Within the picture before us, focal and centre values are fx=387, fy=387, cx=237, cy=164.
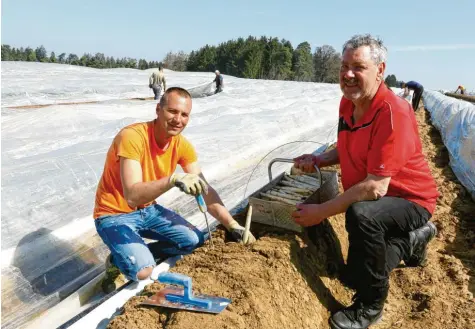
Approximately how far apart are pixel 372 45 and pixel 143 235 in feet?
6.76

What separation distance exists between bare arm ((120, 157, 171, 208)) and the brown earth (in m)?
0.52

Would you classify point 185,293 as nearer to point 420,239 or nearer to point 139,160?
point 139,160

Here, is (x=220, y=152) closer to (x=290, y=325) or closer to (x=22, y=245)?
(x=22, y=245)

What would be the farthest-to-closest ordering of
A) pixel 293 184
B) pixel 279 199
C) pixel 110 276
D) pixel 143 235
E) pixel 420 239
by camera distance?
1. pixel 293 184
2. pixel 279 199
3. pixel 143 235
4. pixel 110 276
5. pixel 420 239

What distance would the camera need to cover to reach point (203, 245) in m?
2.84

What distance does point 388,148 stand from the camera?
2.17 meters

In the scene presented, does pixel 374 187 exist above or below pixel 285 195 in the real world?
above

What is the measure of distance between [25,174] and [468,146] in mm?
6416

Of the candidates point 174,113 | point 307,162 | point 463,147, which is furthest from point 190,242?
point 463,147

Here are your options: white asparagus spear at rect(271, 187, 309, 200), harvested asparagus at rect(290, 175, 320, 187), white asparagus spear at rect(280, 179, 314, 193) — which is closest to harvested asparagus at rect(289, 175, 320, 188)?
harvested asparagus at rect(290, 175, 320, 187)

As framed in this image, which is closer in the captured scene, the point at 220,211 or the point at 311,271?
the point at 311,271

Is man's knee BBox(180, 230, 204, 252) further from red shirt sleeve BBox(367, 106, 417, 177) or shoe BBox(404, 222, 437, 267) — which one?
shoe BBox(404, 222, 437, 267)

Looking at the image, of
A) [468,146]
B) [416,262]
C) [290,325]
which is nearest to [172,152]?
[290,325]

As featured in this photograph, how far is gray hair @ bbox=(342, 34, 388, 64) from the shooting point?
91.4 inches
